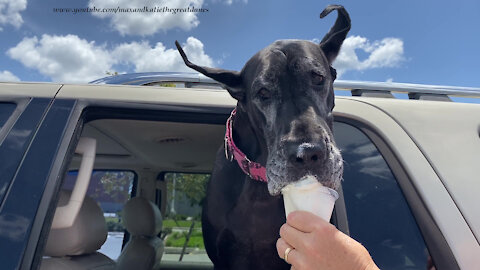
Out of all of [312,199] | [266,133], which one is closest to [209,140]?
[266,133]

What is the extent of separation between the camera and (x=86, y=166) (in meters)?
2.14

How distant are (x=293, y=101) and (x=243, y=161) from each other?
47cm

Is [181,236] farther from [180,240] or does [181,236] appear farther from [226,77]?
[226,77]

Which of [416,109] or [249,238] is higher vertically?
[416,109]

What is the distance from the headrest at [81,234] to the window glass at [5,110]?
0.44 meters

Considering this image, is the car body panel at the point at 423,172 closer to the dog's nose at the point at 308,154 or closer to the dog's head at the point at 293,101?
the dog's head at the point at 293,101

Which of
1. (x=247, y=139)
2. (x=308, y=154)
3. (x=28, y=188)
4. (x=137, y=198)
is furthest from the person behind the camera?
(x=137, y=198)

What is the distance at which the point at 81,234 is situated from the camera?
7.40 ft

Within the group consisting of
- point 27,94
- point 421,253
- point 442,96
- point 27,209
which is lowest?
point 27,209

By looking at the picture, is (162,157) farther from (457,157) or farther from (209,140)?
(457,157)

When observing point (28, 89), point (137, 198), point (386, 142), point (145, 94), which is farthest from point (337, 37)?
point (137, 198)

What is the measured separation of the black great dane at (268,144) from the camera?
1503mm

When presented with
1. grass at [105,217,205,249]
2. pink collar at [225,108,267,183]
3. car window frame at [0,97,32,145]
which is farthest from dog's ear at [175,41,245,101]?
grass at [105,217,205,249]

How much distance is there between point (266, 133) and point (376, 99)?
0.61 meters
